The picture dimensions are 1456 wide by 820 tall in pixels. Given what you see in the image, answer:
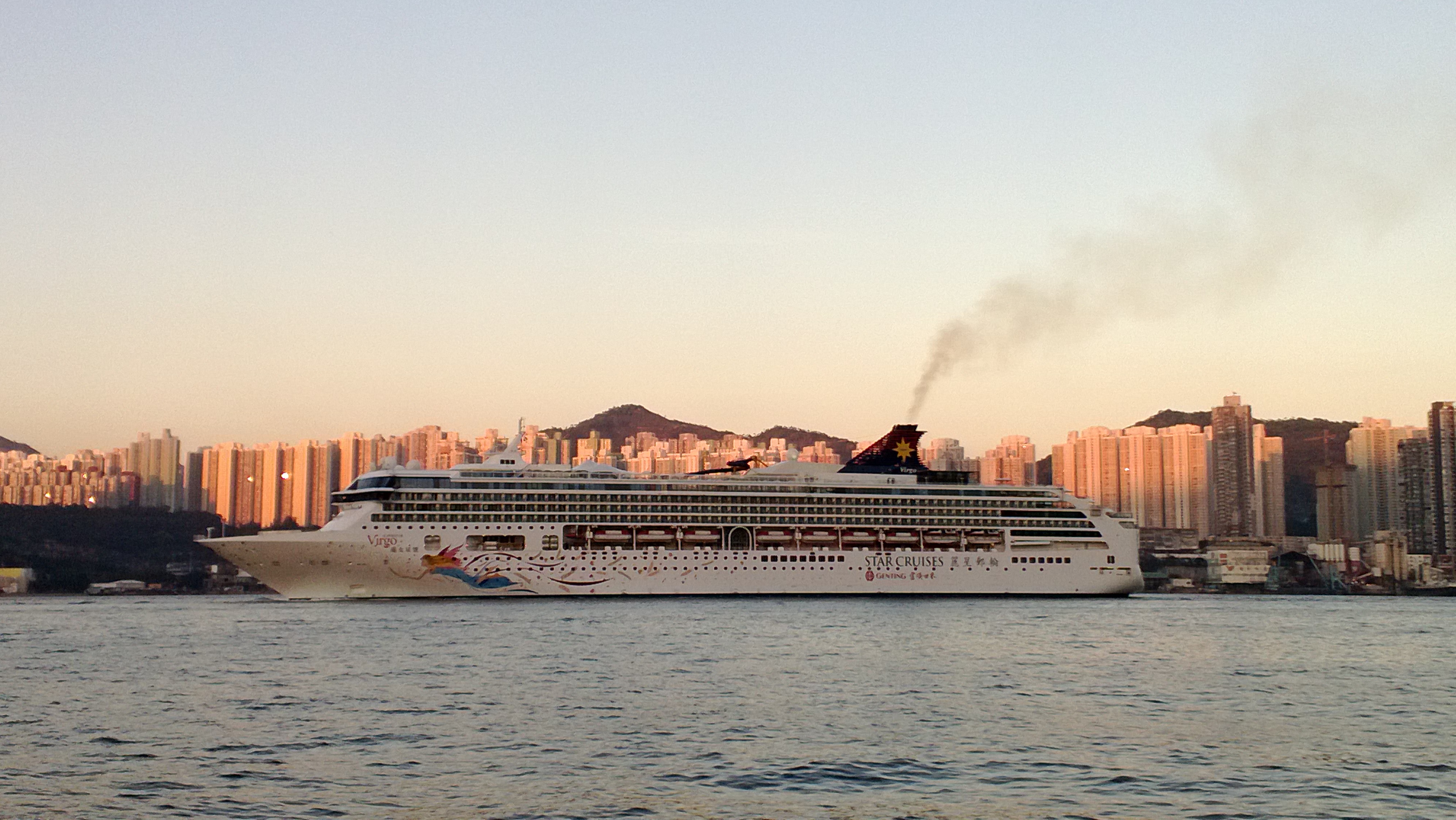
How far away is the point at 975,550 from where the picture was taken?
67750 mm

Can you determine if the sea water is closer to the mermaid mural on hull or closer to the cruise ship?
the cruise ship

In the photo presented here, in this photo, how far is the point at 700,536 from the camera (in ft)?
212


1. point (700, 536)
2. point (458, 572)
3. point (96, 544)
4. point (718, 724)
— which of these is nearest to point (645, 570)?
point (700, 536)

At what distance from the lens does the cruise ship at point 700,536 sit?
59.2m

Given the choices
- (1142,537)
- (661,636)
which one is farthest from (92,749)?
(1142,537)

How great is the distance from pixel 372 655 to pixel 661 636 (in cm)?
931

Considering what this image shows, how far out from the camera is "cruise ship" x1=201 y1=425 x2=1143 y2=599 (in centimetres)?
5922

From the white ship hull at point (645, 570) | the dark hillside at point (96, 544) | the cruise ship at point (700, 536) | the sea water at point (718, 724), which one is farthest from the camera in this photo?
the dark hillside at point (96, 544)

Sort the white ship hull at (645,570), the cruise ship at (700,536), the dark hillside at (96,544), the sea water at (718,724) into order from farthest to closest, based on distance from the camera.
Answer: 1. the dark hillside at (96,544)
2. the cruise ship at (700,536)
3. the white ship hull at (645,570)
4. the sea water at (718,724)

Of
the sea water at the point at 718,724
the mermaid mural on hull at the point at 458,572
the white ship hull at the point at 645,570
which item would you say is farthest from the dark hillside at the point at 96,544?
the sea water at the point at 718,724

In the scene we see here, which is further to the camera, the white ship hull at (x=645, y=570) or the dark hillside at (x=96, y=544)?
the dark hillside at (x=96, y=544)

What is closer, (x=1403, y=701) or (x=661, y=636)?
(x=1403, y=701)

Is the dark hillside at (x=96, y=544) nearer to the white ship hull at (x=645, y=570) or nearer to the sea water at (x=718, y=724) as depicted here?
the white ship hull at (x=645, y=570)

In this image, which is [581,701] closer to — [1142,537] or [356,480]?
[356,480]
